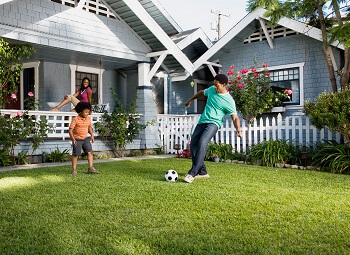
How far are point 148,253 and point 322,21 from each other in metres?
9.48

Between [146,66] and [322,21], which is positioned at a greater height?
[322,21]

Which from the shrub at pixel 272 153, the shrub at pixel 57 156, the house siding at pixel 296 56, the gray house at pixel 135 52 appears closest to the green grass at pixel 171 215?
the shrub at pixel 272 153

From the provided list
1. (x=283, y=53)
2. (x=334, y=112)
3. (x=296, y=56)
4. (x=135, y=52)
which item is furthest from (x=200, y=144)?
(x=283, y=53)

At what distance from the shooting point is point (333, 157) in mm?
8305

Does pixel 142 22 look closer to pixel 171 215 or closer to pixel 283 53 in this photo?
pixel 283 53

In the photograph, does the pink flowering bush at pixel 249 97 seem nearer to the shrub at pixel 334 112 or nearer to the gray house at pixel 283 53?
the gray house at pixel 283 53

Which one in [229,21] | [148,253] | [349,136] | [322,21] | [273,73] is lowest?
[148,253]

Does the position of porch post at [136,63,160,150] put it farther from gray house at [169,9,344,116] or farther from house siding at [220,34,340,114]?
house siding at [220,34,340,114]

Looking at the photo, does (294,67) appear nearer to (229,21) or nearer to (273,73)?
(273,73)

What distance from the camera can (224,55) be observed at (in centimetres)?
1484

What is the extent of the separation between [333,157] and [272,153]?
1414 millimetres

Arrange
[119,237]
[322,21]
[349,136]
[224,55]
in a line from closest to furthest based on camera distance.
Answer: [119,237] → [349,136] → [322,21] → [224,55]

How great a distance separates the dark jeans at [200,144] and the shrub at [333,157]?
2.98m

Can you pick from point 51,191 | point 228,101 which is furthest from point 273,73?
point 51,191
